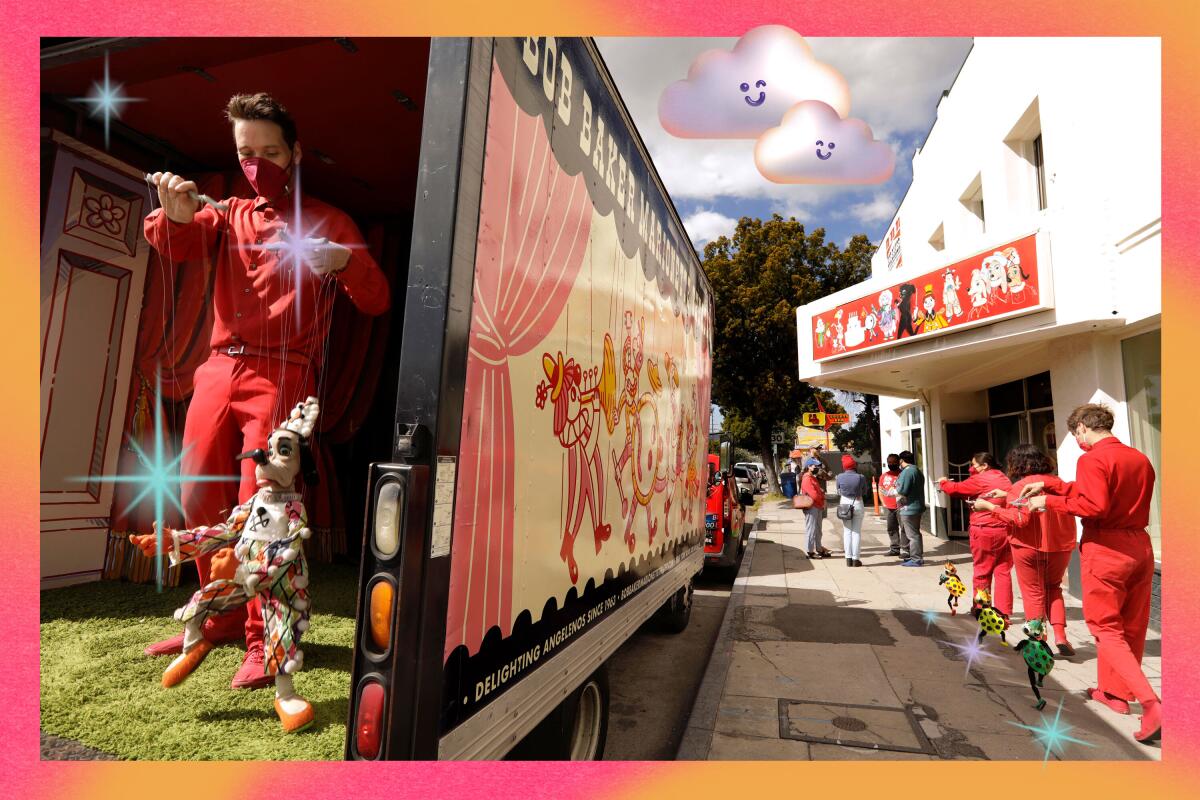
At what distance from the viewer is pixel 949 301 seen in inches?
317

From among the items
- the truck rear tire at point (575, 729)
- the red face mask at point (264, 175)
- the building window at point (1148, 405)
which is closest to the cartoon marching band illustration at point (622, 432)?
the truck rear tire at point (575, 729)

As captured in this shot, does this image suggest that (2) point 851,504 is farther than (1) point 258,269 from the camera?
Yes

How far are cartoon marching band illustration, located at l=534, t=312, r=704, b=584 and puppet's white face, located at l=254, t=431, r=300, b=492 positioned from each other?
99 centimetres

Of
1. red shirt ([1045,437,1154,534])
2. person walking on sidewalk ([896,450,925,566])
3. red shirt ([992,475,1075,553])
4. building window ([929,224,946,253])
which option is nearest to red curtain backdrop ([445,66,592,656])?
red shirt ([1045,437,1154,534])

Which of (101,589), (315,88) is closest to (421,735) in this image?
(315,88)

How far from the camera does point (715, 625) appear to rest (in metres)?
6.62

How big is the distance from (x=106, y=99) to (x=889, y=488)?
10.4 metres

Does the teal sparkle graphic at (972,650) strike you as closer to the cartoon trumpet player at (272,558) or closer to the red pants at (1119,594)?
the red pants at (1119,594)

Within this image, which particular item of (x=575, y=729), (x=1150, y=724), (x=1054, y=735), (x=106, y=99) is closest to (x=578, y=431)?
(x=575, y=729)

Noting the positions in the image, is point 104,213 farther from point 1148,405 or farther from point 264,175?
point 1148,405

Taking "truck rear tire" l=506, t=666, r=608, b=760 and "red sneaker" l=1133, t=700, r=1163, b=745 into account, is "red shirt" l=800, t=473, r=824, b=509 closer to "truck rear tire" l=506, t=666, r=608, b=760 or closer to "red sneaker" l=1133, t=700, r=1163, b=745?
"red sneaker" l=1133, t=700, r=1163, b=745

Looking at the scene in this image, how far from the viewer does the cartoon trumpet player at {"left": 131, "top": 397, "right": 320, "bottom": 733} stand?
2.26 meters

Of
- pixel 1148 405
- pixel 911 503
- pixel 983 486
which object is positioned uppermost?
pixel 1148 405

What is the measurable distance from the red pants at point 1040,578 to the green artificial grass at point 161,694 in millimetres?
5125
